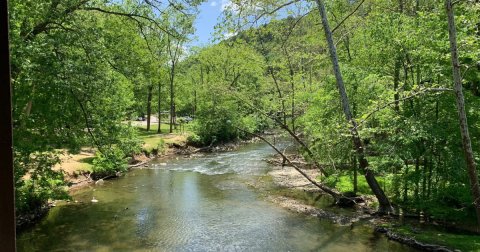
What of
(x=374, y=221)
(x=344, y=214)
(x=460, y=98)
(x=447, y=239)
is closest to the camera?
(x=460, y=98)

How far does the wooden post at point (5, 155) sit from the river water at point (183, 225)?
25.9 feet

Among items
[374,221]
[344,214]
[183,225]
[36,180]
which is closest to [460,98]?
[374,221]

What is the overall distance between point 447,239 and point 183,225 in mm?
8657

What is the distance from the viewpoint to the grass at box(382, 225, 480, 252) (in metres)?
7.19

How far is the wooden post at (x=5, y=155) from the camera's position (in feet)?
4.72

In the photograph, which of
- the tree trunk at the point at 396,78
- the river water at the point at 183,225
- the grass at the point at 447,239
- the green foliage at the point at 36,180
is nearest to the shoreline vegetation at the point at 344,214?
the grass at the point at 447,239

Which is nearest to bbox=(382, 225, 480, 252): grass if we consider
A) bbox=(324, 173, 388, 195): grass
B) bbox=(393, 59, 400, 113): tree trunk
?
bbox=(324, 173, 388, 195): grass

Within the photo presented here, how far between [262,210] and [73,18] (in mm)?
10438

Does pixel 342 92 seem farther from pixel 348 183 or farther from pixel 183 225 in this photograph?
pixel 183 225

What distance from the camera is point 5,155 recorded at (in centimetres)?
148

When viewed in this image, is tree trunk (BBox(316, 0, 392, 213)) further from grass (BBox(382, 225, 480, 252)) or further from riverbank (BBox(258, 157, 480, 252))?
grass (BBox(382, 225, 480, 252))

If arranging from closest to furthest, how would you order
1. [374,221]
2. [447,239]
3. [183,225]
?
1. [447,239]
2. [374,221]
3. [183,225]

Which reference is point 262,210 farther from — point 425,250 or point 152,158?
point 152,158

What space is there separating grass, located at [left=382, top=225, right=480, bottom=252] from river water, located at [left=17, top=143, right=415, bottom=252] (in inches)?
25.0
